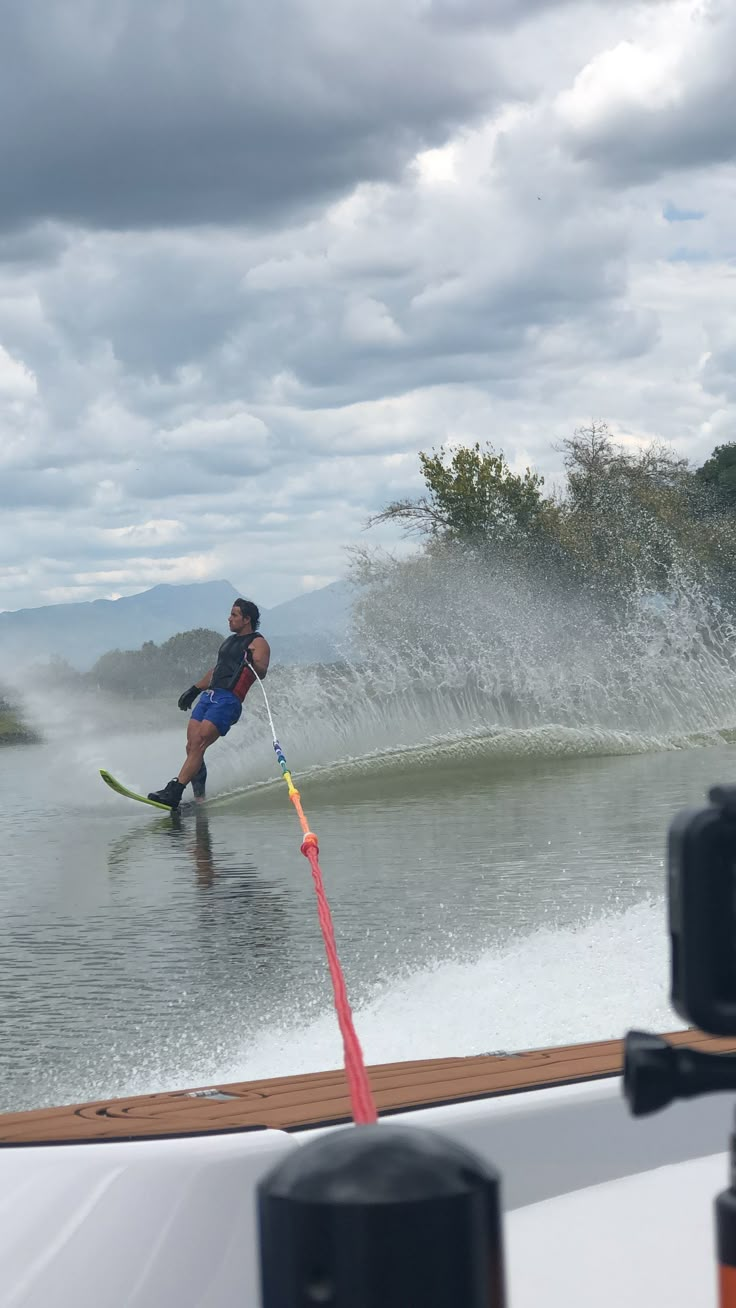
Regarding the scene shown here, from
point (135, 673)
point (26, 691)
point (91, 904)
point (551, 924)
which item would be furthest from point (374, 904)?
point (135, 673)

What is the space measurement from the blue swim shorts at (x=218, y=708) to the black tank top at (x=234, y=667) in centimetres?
7

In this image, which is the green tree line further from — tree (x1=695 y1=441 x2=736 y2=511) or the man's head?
the man's head

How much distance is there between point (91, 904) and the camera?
9133 mm

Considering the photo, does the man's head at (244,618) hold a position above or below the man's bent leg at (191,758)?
above

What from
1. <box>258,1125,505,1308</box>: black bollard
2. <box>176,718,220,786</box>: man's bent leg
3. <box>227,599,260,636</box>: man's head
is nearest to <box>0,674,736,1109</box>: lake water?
<box>176,718,220,786</box>: man's bent leg

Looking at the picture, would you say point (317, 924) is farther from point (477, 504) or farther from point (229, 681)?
point (477, 504)

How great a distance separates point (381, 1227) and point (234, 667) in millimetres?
12590

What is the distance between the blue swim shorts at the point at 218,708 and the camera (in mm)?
13367

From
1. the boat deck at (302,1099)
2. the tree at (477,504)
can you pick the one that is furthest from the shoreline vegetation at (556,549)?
the boat deck at (302,1099)

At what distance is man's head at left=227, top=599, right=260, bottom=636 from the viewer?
43.1ft

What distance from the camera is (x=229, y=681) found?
13.3 meters

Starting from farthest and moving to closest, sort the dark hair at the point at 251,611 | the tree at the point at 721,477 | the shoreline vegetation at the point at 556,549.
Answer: the tree at the point at 721,477, the shoreline vegetation at the point at 556,549, the dark hair at the point at 251,611

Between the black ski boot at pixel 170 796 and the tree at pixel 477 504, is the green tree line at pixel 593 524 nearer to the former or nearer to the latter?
the tree at pixel 477 504

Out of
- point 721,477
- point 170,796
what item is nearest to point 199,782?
point 170,796
